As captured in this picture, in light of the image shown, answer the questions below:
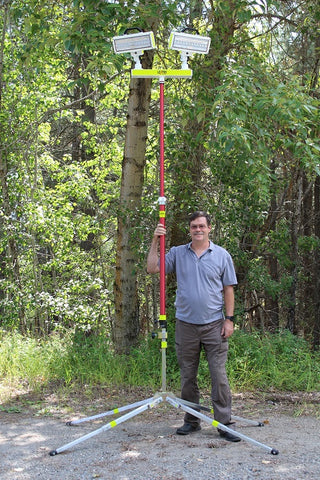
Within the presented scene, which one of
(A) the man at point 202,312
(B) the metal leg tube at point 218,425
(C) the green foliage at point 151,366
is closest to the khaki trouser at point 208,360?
(A) the man at point 202,312

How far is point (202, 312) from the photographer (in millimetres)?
4742

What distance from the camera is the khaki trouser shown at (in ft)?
15.5

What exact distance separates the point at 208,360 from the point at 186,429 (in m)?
0.66

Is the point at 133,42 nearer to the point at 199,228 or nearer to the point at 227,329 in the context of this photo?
the point at 199,228

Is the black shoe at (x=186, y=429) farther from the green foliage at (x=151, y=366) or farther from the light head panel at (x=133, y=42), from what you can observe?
the light head panel at (x=133, y=42)

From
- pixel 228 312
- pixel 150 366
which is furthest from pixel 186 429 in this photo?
pixel 150 366

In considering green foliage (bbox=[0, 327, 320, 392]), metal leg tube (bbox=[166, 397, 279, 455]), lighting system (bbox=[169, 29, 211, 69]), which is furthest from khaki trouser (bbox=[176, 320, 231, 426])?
lighting system (bbox=[169, 29, 211, 69])

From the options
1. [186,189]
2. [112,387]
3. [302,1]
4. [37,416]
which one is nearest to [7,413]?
[37,416]

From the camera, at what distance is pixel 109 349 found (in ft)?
25.0

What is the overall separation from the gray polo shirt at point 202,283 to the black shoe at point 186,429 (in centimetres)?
95

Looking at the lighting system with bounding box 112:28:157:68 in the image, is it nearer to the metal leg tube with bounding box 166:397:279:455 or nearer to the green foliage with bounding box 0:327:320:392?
the metal leg tube with bounding box 166:397:279:455

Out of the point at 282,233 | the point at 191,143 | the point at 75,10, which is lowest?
the point at 282,233

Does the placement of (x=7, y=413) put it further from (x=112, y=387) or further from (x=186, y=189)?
(x=186, y=189)

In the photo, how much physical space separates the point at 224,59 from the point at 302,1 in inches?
92.1
